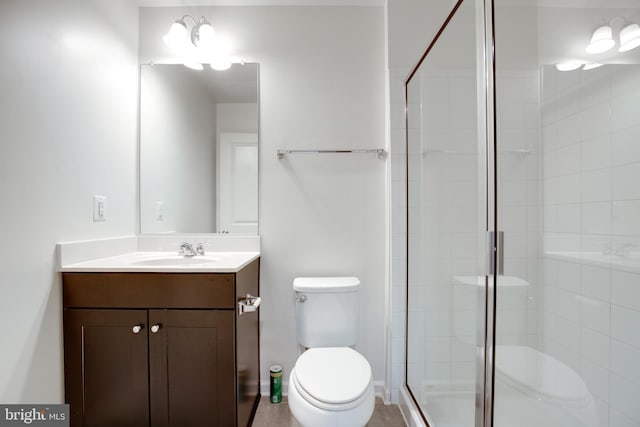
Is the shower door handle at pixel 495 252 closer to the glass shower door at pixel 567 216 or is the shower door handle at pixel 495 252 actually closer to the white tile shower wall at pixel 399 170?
the glass shower door at pixel 567 216

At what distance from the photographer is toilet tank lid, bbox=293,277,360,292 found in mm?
1536

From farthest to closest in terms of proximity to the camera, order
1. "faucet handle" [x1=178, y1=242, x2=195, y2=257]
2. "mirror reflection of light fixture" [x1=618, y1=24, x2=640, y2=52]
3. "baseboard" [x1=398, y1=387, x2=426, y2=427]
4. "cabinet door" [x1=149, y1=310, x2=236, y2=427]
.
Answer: "faucet handle" [x1=178, y1=242, x2=195, y2=257] → "baseboard" [x1=398, y1=387, x2=426, y2=427] → "cabinet door" [x1=149, y1=310, x2=236, y2=427] → "mirror reflection of light fixture" [x1=618, y1=24, x2=640, y2=52]

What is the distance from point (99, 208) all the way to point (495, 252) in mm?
1756

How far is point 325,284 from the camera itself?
1564 mm

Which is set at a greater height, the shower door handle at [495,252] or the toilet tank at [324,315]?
the shower door handle at [495,252]

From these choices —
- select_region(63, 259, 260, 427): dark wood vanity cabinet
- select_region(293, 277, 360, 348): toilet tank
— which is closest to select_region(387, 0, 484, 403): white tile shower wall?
select_region(293, 277, 360, 348): toilet tank

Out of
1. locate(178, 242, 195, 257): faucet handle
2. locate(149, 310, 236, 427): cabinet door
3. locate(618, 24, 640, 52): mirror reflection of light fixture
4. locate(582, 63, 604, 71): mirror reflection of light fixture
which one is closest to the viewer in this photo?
locate(618, 24, 640, 52): mirror reflection of light fixture

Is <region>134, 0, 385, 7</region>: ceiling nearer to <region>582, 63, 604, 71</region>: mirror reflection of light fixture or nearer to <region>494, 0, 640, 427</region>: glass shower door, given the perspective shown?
<region>494, 0, 640, 427</region>: glass shower door

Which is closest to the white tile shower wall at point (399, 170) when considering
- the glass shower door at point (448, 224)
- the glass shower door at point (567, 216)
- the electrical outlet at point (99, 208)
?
the glass shower door at point (448, 224)

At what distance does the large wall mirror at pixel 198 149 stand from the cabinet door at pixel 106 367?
2.14 ft

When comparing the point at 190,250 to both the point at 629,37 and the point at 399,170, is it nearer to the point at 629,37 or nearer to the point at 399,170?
the point at 399,170

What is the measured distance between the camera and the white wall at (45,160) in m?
1.02

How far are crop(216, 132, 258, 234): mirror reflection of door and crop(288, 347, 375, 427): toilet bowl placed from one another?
86 centimetres

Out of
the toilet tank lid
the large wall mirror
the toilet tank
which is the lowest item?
the toilet tank
